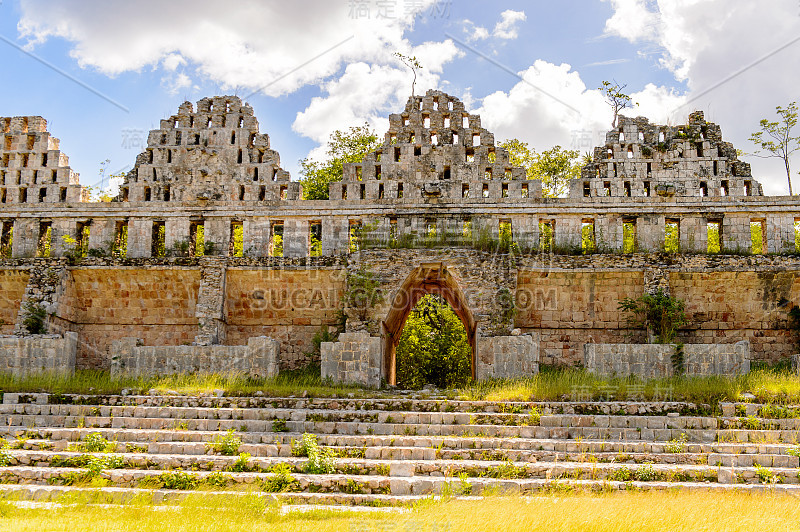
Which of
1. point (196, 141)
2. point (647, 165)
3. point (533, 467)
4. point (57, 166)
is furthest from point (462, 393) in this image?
point (57, 166)

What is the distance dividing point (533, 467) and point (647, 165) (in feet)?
55.4

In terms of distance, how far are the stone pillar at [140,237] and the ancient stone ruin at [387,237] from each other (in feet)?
0.19

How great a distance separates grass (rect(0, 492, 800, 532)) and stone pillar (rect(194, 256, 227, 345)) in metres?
12.7

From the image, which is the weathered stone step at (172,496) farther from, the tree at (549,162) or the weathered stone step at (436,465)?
the tree at (549,162)

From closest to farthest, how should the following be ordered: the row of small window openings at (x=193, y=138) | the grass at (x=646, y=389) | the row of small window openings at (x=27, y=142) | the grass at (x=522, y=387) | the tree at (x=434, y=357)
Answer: the grass at (x=646, y=389), the grass at (x=522, y=387), the row of small window openings at (x=193, y=138), the row of small window openings at (x=27, y=142), the tree at (x=434, y=357)

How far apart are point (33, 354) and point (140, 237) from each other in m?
7.05

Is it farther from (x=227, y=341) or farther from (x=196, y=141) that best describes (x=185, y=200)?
(x=227, y=341)

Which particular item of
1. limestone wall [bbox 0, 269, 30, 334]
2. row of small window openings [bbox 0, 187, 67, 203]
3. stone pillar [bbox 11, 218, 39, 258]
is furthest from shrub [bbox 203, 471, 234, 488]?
row of small window openings [bbox 0, 187, 67, 203]

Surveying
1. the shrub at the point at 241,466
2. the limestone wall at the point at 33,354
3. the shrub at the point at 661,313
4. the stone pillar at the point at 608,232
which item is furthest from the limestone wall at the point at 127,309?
the shrub at the point at 661,313

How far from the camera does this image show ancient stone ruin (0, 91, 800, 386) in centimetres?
2644

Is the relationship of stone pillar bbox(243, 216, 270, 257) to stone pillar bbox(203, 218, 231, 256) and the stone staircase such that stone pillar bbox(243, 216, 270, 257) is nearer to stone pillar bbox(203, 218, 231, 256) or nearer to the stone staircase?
stone pillar bbox(203, 218, 231, 256)

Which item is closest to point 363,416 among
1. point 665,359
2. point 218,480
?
point 218,480

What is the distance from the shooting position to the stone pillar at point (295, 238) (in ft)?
92.9

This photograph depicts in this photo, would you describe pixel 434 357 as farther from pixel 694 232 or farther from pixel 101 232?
pixel 101 232
